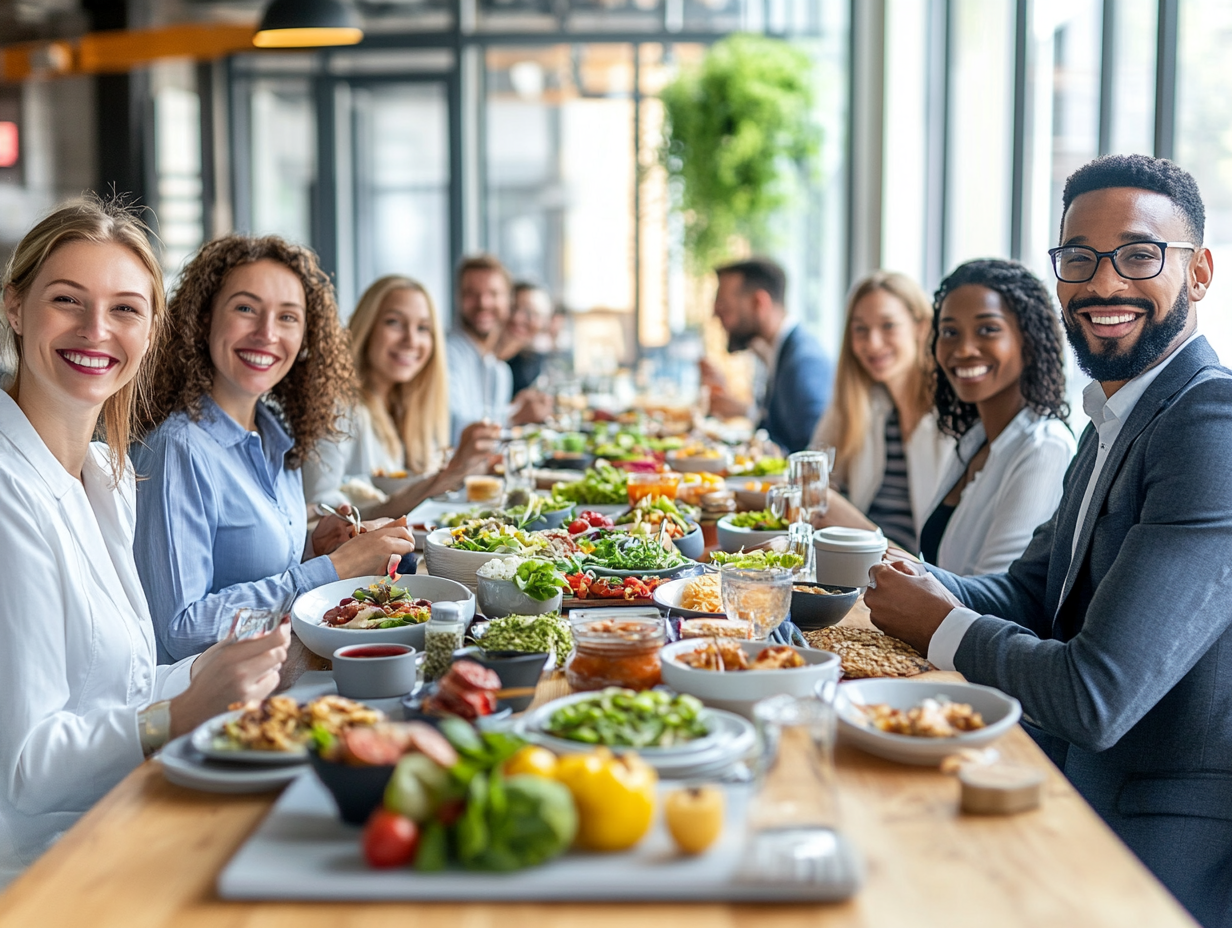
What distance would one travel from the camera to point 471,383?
5.97m

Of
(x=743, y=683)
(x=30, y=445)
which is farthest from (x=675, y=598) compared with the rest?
(x=30, y=445)

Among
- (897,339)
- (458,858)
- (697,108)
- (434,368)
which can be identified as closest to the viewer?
(458,858)

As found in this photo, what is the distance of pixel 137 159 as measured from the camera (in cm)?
846

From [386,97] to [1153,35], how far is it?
672 centimetres

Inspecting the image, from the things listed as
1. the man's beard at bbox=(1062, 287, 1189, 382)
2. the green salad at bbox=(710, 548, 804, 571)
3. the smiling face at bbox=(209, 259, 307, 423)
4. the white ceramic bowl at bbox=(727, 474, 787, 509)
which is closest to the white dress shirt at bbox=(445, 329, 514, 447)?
the white ceramic bowl at bbox=(727, 474, 787, 509)

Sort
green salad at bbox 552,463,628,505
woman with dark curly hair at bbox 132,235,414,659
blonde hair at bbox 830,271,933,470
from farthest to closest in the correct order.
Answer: blonde hair at bbox 830,271,933,470 < green salad at bbox 552,463,628,505 < woman with dark curly hair at bbox 132,235,414,659

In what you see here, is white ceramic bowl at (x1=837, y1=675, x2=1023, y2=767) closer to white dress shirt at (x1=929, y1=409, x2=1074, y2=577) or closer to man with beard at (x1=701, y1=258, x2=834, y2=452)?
white dress shirt at (x1=929, y1=409, x2=1074, y2=577)

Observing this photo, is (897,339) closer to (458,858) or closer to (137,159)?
(458,858)

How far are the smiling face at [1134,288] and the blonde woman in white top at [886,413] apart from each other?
1.52 metres

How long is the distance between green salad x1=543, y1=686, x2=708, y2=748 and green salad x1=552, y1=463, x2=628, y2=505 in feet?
5.40

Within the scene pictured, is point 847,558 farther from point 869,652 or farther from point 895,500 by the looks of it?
point 895,500

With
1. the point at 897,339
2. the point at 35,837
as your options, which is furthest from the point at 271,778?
the point at 897,339

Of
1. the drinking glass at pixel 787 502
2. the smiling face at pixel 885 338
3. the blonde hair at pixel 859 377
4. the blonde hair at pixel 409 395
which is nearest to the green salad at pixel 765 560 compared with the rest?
the drinking glass at pixel 787 502

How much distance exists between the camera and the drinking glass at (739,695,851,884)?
1044mm
